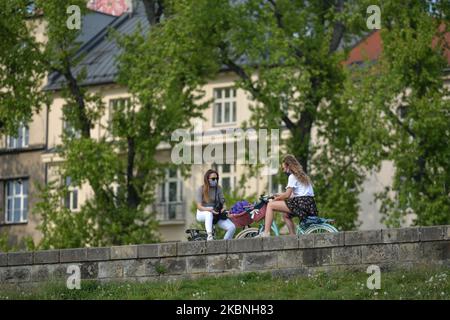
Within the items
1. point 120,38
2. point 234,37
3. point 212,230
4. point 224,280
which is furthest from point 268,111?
point 224,280

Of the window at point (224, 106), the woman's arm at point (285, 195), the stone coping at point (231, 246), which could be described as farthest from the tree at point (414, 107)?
the stone coping at point (231, 246)

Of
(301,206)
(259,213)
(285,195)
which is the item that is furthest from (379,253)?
(259,213)

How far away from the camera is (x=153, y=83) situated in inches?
1917

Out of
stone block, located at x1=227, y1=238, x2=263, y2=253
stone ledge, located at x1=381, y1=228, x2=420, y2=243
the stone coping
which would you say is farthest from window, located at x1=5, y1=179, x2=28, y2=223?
stone ledge, located at x1=381, y1=228, x2=420, y2=243

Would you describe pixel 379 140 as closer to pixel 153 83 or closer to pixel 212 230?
pixel 153 83

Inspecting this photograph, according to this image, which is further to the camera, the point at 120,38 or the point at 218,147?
the point at 218,147

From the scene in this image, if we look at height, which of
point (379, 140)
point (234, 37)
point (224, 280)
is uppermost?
point (234, 37)

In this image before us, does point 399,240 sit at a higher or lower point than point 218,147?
lower

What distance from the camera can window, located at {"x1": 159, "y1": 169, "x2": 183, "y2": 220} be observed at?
64875 mm

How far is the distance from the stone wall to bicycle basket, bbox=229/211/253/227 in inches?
80.1

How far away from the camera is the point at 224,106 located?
209ft

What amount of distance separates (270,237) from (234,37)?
21925 millimetres

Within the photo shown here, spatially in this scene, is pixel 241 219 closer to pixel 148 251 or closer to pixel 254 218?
pixel 254 218

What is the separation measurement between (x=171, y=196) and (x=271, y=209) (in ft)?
122
